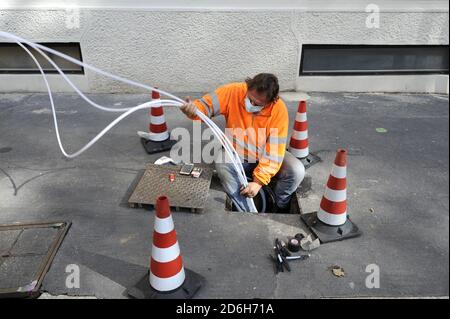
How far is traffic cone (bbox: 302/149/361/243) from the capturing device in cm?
288

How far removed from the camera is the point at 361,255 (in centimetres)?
282

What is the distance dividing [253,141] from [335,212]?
1011 millimetres

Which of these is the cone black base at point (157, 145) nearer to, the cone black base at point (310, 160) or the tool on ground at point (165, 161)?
the tool on ground at point (165, 161)

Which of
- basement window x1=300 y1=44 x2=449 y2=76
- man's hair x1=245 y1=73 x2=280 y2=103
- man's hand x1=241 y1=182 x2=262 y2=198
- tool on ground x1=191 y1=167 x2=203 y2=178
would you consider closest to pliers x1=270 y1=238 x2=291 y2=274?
man's hand x1=241 y1=182 x2=262 y2=198

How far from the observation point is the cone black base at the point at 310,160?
3.97 m

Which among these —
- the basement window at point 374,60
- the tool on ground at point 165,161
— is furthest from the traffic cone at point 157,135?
the basement window at point 374,60

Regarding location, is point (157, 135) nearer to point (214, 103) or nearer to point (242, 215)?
point (214, 103)

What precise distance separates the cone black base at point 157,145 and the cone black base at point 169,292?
6.17 ft

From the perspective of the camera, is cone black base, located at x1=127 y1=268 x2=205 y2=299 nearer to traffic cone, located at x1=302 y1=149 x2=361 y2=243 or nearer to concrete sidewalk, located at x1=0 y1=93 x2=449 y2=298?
concrete sidewalk, located at x1=0 y1=93 x2=449 y2=298

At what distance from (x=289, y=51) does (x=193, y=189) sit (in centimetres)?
312

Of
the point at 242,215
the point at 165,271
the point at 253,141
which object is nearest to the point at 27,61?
the point at 253,141

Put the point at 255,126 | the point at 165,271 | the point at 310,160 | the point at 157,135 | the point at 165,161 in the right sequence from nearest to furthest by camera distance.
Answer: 1. the point at 165,271
2. the point at 255,126
3. the point at 165,161
4. the point at 310,160
5. the point at 157,135

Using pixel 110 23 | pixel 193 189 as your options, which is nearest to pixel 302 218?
pixel 193 189

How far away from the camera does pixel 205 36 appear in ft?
18.0
